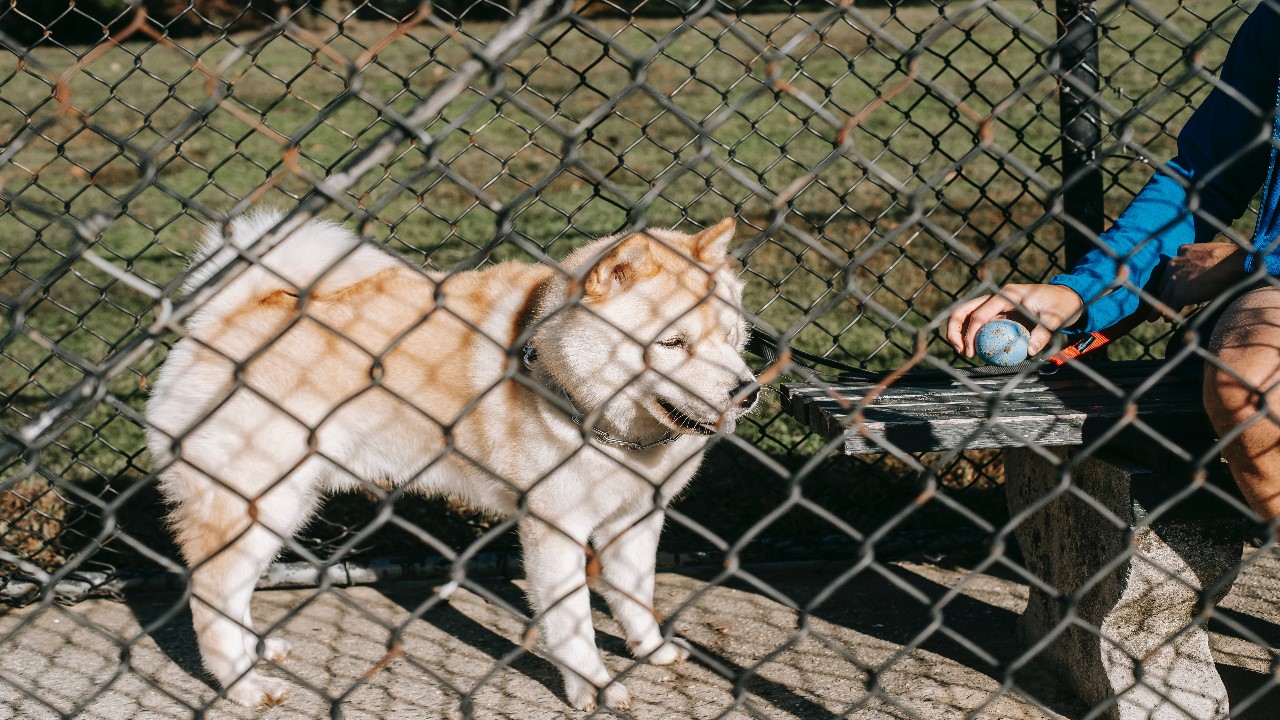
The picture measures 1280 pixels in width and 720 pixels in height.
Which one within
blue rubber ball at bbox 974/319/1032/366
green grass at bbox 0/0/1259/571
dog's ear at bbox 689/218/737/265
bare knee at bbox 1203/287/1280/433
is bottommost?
green grass at bbox 0/0/1259/571

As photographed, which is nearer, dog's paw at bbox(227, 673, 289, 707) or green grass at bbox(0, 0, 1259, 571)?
green grass at bbox(0, 0, 1259, 571)

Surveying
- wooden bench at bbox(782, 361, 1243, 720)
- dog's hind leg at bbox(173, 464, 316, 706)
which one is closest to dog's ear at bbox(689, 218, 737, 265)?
wooden bench at bbox(782, 361, 1243, 720)

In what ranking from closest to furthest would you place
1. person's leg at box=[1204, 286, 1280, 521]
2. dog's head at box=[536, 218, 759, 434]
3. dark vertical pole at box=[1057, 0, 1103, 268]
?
person's leg at box=[1204, 286, 1280, 521]
dog's head at box=[536, 218, 759, 434]
dark vertical pole at box=[1057, 0, 1103, 268]

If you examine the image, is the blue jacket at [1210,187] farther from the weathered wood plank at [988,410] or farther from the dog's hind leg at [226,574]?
the dog's hind leg at [226,574]

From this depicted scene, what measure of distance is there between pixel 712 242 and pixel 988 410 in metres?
0.94

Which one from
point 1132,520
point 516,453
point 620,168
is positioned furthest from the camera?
point 620,168

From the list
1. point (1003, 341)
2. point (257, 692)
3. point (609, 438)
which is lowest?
point (257, 692)

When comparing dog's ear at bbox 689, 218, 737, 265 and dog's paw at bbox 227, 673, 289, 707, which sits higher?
dog's ear at bbox 689, 218, 737, 265

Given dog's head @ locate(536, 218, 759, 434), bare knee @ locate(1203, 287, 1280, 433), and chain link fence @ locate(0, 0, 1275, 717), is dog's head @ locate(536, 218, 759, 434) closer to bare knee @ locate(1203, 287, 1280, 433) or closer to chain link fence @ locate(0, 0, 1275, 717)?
chain link fence @ locate(0, 0, 1275, 717)

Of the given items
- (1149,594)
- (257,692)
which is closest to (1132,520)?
(1149,594)

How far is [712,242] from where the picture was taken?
2.64 meters

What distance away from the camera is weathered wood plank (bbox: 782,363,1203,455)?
7.04ft

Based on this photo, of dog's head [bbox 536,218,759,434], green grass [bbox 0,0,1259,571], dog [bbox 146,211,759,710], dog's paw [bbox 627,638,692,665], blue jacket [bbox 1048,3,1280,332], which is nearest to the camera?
green grass [bbox 0,0,1259,571]

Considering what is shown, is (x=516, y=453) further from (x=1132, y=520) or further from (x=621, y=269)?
(x=1132, y=520)
